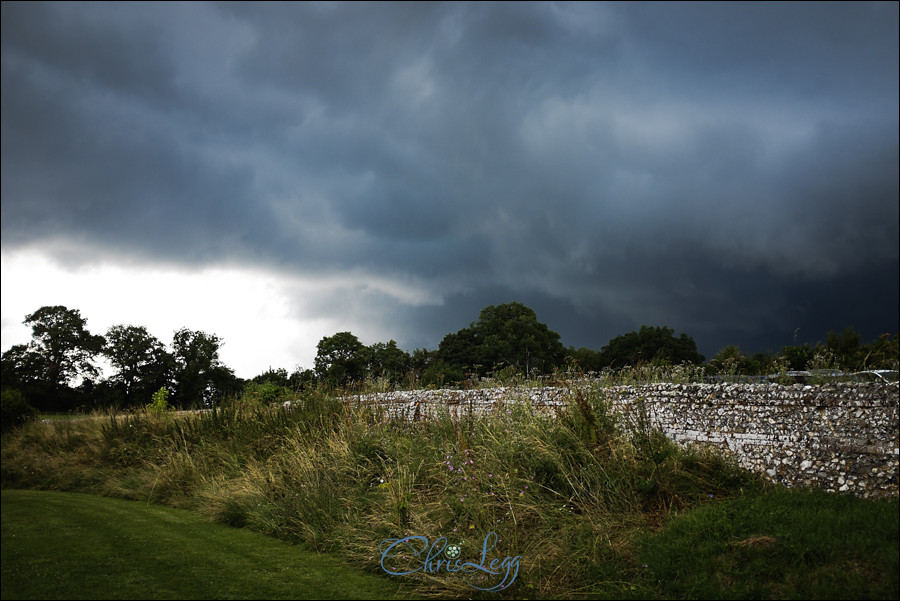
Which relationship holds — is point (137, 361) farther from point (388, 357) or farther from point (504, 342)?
point (504, 342)

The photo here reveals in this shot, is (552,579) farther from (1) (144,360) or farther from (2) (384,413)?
(1) (144,360)

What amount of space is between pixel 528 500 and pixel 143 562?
12.5ft

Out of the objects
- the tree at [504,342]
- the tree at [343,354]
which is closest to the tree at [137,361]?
the tree at [343,354]

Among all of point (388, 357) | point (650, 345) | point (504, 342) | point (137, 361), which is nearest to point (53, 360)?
point (137, 361)

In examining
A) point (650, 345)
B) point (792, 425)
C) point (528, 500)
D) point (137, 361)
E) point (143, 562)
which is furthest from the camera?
point (650, 345)

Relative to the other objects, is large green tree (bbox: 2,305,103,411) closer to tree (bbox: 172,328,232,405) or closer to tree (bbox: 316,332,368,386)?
tree (bbox: 172,328,232,405)

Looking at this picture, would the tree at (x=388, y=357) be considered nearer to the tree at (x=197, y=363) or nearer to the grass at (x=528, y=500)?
the tree at (x=197, y=363)

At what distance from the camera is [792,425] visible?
638 centimetres

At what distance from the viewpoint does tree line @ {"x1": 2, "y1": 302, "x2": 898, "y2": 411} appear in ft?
32.9

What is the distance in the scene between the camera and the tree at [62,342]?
36.9 feet

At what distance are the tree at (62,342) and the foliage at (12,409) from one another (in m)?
2.24

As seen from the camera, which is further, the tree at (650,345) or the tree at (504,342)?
the tree at (650,345)

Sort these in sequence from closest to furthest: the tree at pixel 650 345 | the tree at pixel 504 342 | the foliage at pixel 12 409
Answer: the foliage at pixel 12 409, the tree at pixel 504 342, the tree at pixel 650 345

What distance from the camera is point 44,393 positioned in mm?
9758
